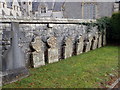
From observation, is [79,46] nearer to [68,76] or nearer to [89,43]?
[89,43]

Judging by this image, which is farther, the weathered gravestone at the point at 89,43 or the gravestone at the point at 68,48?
the weathered gravestone at the point at 89,43

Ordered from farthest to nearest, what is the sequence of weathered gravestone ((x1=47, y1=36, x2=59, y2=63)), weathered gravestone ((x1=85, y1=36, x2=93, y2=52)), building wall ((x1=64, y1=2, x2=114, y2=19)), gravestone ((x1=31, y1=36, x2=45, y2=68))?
building wall ((x1=64, y1=2, x2=114, y2=19)) < weathered gravestone ((x1=85, y1=36, x2=93, y2=52)) < weathered gravestone ((x1=47, y1=36, x2=59, y2=63)) < gravestone ((x1=31, y1=36, x2=45, y2=68))

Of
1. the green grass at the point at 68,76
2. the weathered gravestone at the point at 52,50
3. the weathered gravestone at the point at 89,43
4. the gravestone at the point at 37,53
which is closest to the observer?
the green grass at the point at 68,76

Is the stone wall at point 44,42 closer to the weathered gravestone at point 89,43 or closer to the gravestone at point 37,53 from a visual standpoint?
the gravestone at point 37,53

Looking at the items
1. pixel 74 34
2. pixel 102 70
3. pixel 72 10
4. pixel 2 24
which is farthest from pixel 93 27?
pixel 72 10

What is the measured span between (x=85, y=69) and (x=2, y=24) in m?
4.08

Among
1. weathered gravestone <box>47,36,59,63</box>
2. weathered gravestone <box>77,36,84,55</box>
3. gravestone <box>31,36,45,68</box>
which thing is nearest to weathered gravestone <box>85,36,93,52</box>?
weathered gravestone <box>77,36,84,55</box>

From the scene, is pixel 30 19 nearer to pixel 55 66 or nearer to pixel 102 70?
pixel 55 66

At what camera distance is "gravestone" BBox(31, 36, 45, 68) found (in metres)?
7.96

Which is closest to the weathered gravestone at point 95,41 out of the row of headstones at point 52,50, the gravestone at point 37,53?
the row of headstones at point 52,50

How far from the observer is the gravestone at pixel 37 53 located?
26.1 feet

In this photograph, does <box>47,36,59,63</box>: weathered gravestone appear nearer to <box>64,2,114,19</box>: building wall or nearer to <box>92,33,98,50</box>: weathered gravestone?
<box>92,33,98,50</box>: weathered gravestone

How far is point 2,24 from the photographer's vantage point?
22.6ft

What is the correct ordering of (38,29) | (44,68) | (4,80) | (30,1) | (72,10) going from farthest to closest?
(30,1), (72,10), (38,29), (44,68), (4,80)
